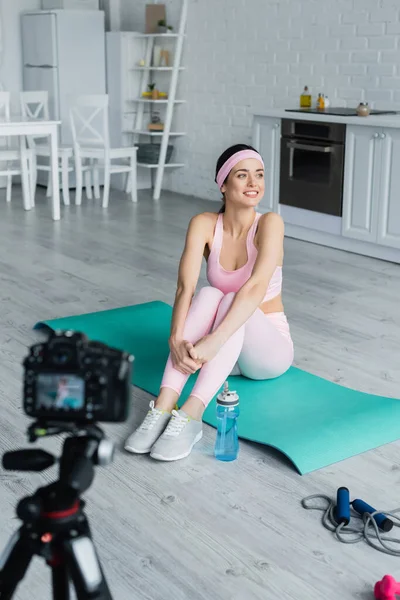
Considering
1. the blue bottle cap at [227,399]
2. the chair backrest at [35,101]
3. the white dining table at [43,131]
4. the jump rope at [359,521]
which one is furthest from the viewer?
the chair backrest at [35,101]

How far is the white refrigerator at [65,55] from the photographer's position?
24.2 feet

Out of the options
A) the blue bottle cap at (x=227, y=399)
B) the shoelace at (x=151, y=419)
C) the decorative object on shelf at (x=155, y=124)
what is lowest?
the shoelace at (x=151, y=419)

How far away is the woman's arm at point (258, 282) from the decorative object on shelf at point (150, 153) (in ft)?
15.7

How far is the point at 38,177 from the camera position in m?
8.07

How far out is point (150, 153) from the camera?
7.37m

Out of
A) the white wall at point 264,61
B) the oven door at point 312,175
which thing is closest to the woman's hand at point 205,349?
the oven door at point 312,175

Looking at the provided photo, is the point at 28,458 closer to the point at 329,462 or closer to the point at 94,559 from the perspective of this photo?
the point at 94,559

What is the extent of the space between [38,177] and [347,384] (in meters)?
5.72

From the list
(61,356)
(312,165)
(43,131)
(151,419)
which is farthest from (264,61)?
(61,356)

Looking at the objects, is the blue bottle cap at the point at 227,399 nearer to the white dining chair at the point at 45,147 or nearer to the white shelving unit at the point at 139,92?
the white dining chair at the point at 45,147

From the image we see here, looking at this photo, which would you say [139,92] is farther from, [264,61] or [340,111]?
[340,111]

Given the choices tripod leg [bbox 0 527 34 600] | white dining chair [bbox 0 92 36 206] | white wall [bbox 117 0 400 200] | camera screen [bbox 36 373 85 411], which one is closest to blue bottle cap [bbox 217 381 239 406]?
tripod leg [bbox 0 527 34 600]

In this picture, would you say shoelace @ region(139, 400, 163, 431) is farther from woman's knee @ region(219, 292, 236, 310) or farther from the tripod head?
the tripod head

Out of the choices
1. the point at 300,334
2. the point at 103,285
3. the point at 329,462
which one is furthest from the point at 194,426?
the point at 103,285
